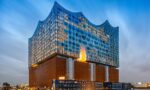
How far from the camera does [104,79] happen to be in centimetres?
15812

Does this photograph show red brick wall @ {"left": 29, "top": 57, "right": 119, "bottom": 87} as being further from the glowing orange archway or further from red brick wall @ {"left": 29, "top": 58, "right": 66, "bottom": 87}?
the glowing orange archway

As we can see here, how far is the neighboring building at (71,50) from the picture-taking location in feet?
401

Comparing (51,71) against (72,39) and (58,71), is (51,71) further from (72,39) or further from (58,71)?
(72,39)

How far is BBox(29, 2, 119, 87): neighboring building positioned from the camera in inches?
4818

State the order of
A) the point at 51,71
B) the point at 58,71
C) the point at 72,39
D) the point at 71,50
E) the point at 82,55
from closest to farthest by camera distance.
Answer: the point at 58,71
the point at 51,71
the point at 71,50
the point at 72,39
the point at 82,55

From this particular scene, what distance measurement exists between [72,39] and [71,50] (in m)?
8.13

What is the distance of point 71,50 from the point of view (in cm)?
12925

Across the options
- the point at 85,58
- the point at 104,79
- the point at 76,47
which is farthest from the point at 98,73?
the point at 76,47

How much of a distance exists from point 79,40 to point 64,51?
19878mm

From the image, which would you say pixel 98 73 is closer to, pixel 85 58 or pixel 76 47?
pixel 85 58

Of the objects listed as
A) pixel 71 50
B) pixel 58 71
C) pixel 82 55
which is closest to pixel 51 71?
pixel 58 71

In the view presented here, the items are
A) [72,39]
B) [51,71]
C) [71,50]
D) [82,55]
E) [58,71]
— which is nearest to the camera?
→ [58,71]

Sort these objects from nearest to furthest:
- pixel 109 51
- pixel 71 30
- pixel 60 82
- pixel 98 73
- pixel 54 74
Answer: pixel 60 82, pixel 54 74, pixel 71 30, pixel 98 73, pixel 109 51

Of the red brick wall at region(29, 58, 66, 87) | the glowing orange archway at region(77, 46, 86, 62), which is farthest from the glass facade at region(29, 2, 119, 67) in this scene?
the red brick wall at region(29, 58, 66, 87)
